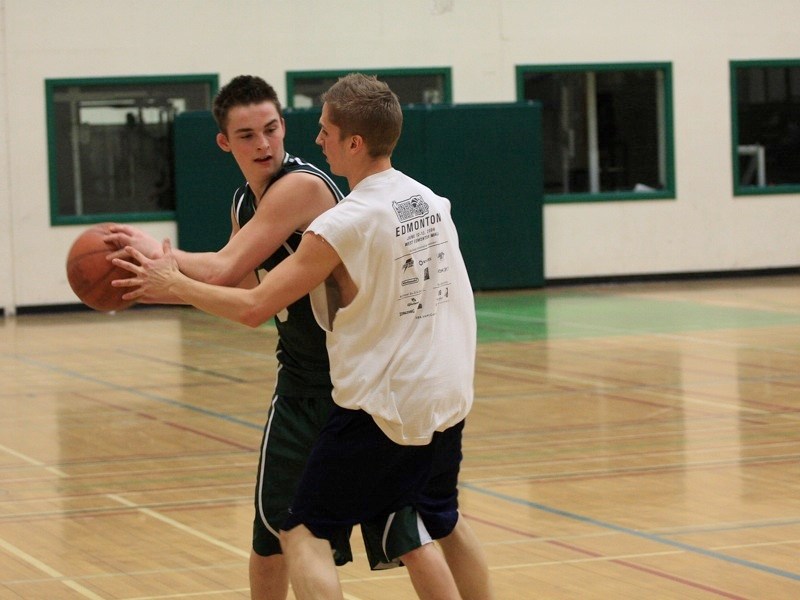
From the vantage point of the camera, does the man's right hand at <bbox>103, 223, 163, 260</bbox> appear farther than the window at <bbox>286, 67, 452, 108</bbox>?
No

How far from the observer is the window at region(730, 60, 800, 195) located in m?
20.3

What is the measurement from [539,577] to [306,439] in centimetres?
158

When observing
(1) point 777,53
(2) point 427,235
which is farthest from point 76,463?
(1) point 777,53

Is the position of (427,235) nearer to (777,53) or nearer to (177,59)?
(177,59)

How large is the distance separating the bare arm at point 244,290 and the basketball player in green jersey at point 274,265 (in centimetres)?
11

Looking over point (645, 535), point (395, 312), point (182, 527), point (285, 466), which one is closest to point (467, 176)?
point (182, 527)

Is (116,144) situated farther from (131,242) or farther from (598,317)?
(131,242)

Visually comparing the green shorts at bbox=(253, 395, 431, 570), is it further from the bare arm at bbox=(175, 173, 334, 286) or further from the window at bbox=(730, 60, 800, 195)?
the window at bbox=(730, 60, 800, 195)

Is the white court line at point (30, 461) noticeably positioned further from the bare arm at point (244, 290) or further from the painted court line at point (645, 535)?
the bare arm at point (244, 290)

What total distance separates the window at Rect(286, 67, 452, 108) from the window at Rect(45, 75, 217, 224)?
106cm

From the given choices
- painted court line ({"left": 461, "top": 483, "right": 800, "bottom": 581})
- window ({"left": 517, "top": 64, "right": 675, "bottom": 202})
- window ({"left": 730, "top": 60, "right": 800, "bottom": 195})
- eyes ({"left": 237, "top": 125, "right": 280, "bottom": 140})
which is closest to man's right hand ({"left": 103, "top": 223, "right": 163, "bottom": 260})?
eyes ({"left": 237, "top": 125, "right": 280, "bottom": 140})

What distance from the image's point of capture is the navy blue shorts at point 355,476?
12.7ft

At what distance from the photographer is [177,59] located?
1817 cm

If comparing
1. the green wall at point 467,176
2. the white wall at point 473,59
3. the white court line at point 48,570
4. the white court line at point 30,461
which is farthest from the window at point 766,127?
the white court line at point 48,570
